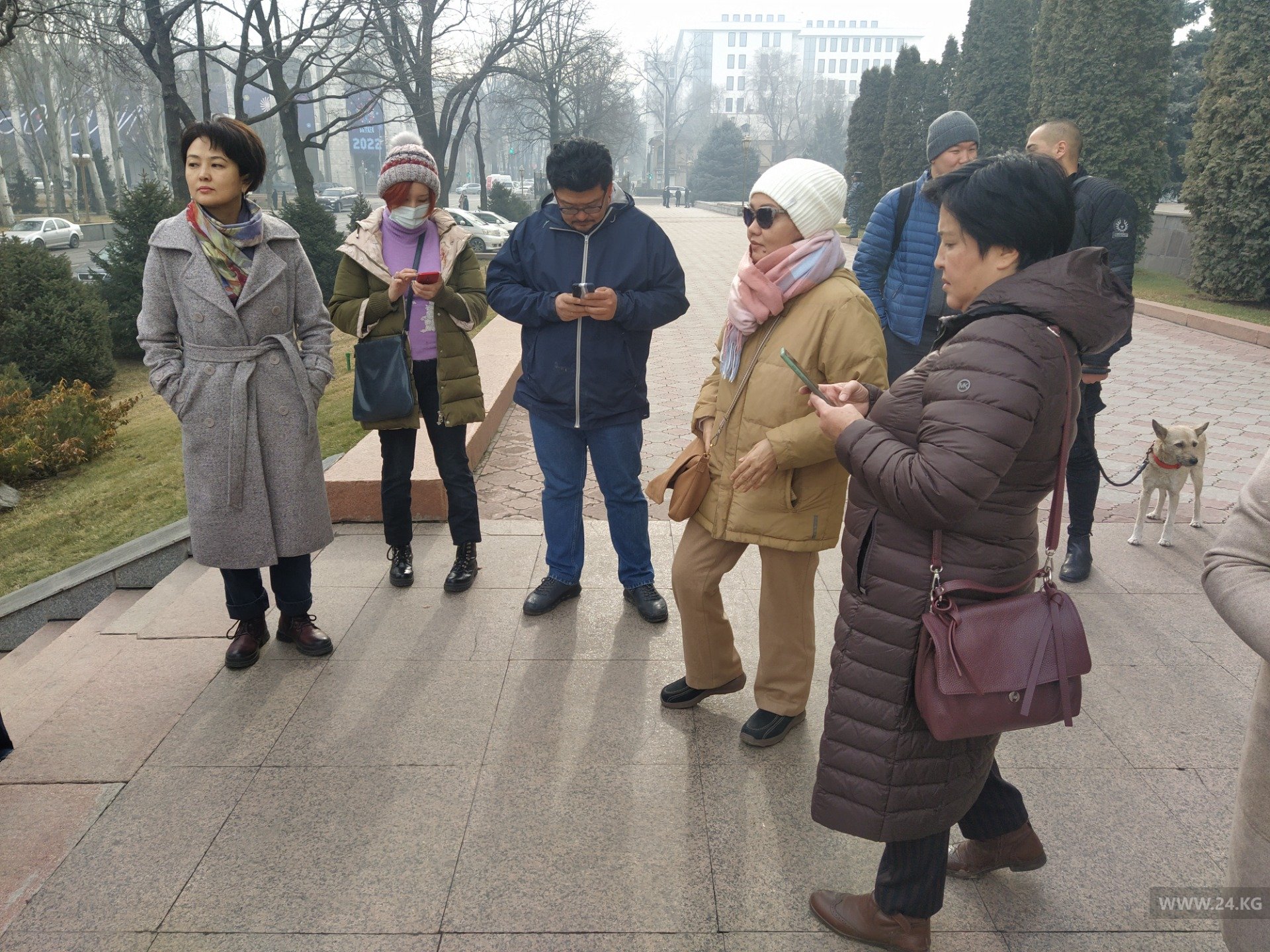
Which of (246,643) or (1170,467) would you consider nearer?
(246,643)

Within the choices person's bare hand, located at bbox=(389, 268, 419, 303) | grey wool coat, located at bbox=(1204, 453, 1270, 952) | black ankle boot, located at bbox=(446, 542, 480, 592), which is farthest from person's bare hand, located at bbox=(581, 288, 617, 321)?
grey wool coat, located at bbox=(1204, 453, 1270, 952)

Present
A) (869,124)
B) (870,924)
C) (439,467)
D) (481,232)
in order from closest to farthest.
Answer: (870,924), (439,467), (481,232), (869,124)

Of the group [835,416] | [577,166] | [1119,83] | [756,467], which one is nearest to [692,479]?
[756,467]

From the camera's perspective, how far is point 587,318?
4.04m

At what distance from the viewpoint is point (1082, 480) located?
4.73m

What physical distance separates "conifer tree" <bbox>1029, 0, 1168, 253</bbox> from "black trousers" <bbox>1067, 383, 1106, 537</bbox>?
50.7 ft

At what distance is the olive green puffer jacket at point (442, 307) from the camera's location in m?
4.25

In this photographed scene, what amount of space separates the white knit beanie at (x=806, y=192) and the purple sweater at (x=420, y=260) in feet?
6.15

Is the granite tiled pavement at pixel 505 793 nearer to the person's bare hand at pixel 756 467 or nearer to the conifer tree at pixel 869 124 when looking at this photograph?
the person's bare hand at pixel 756 467

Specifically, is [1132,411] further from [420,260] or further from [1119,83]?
[1119,83]

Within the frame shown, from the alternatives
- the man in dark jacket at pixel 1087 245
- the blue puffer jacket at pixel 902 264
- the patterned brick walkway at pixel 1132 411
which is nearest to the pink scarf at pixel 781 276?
the blue puffer jacket at pixel 902 264

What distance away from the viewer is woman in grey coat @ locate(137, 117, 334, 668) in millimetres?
3564

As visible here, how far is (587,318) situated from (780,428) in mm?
1381

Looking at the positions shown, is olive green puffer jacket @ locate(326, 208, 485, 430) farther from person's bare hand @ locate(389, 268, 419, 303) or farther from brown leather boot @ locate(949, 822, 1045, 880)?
brown leather boot @ locate(949, 822, 1045, 880)
